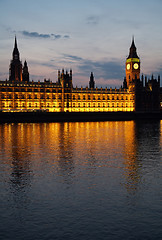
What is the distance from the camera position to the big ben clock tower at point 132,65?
18638 centimetres

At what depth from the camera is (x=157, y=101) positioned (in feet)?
564

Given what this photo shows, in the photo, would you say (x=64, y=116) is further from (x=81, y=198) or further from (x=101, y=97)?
(x=81, y=198)

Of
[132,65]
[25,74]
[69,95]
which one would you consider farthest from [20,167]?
[132,65]

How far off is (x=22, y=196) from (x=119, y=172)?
27.6ft

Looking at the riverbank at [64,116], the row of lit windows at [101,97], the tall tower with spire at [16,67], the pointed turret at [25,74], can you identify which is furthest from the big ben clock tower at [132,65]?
the tall tower with spire at [16,67]

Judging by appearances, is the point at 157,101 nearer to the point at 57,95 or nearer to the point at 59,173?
the point at 57,95

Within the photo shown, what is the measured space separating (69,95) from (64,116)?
35379 mm

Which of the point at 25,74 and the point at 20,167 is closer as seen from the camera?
the point at 20,167

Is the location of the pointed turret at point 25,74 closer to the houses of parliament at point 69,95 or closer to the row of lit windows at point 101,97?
the houses of parliament at point 69,95

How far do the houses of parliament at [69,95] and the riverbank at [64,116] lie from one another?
2606 cm

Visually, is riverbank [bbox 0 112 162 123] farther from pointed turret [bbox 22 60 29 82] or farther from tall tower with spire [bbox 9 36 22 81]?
pointed turret [bbox 22 60 29 82]

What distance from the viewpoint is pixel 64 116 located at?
393 feet

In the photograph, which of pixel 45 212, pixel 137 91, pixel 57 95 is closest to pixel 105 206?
pixel 45 212

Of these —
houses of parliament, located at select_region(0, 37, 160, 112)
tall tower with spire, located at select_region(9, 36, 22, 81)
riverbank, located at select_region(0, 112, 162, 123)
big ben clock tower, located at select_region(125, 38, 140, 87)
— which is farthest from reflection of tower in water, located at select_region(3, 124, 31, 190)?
big ben clock tower, located at select_region(125, 38, 140, 87)
